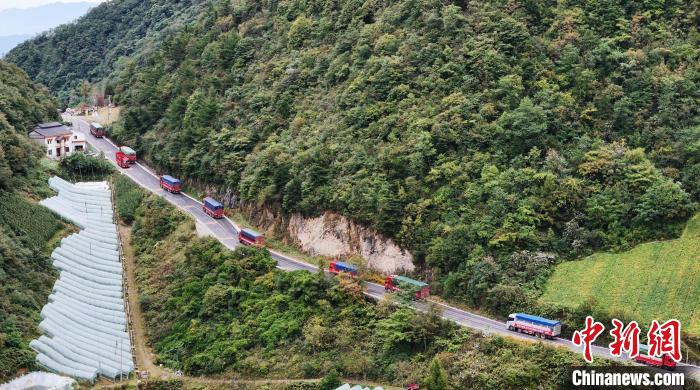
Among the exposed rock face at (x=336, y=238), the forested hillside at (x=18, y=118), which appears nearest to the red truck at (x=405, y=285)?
the exposed rock face at (x=336, y=238)

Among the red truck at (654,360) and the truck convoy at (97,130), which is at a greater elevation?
the truck convoy at (97,130)

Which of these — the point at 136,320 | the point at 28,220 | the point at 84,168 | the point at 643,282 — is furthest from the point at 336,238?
the point at 84,168

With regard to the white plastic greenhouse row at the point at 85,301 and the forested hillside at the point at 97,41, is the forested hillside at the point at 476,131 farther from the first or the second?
the forested hillside at the point at 97,41

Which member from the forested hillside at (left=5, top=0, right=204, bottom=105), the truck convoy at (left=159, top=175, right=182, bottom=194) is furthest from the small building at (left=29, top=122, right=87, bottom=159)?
the forested hillside at (left=5, top=0, right=204, bottom=105)

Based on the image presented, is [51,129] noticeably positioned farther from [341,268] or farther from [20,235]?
[341,268]

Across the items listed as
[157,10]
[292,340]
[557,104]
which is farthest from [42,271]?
[157,10]

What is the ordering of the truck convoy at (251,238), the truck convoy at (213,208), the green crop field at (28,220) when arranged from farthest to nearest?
the truck convoy at (213,208)
the truck convoy at (251,238)
the green crop field at (28,220)

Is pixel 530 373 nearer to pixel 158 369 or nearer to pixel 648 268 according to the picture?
pixel 648 268
